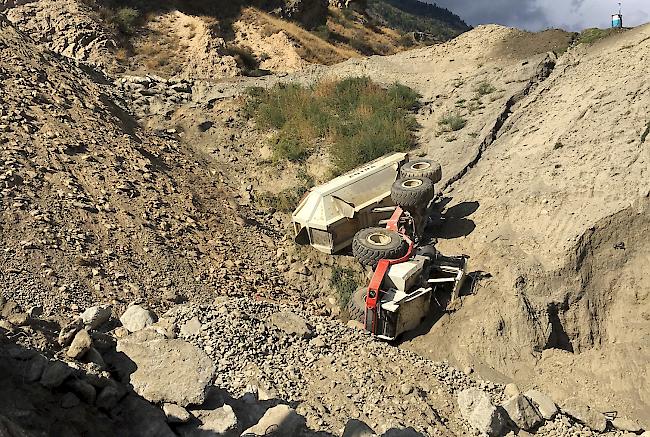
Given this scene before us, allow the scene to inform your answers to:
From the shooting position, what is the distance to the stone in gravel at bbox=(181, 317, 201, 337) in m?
6.43

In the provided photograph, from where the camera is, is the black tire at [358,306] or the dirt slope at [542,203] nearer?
the dirt slope at [542,203]

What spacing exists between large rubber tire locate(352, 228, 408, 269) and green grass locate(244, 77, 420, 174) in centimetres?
382

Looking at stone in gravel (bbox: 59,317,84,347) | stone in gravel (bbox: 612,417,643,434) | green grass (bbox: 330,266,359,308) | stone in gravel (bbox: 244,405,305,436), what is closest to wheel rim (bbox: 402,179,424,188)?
green grass (bbox: 330,266,359,308)

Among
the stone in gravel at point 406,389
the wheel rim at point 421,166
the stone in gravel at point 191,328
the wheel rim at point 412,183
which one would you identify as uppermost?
the wheel rim at point 421,166

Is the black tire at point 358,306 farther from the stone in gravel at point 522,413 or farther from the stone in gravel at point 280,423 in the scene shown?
the stone in gravel at point 280,423

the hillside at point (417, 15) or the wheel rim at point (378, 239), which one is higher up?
the hillside at point (417, 15)

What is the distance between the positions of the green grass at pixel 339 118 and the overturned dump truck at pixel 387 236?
2.19 meters

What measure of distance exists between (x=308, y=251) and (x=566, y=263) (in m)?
3.93

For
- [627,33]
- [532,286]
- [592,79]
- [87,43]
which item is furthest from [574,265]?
[87,43]

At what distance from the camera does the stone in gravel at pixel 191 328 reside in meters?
6.43

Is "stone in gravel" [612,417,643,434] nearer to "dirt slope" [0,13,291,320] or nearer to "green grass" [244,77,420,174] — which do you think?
"dirt slope" [0,13,291,320]

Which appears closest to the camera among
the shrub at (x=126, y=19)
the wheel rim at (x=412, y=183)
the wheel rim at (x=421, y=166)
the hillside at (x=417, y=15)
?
the wheel rim at (x=412, y=183)

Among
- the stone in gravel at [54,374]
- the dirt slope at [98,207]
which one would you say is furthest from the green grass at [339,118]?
the stone in gravel at [54,374]

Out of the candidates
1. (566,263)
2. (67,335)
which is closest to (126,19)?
(566,263)
